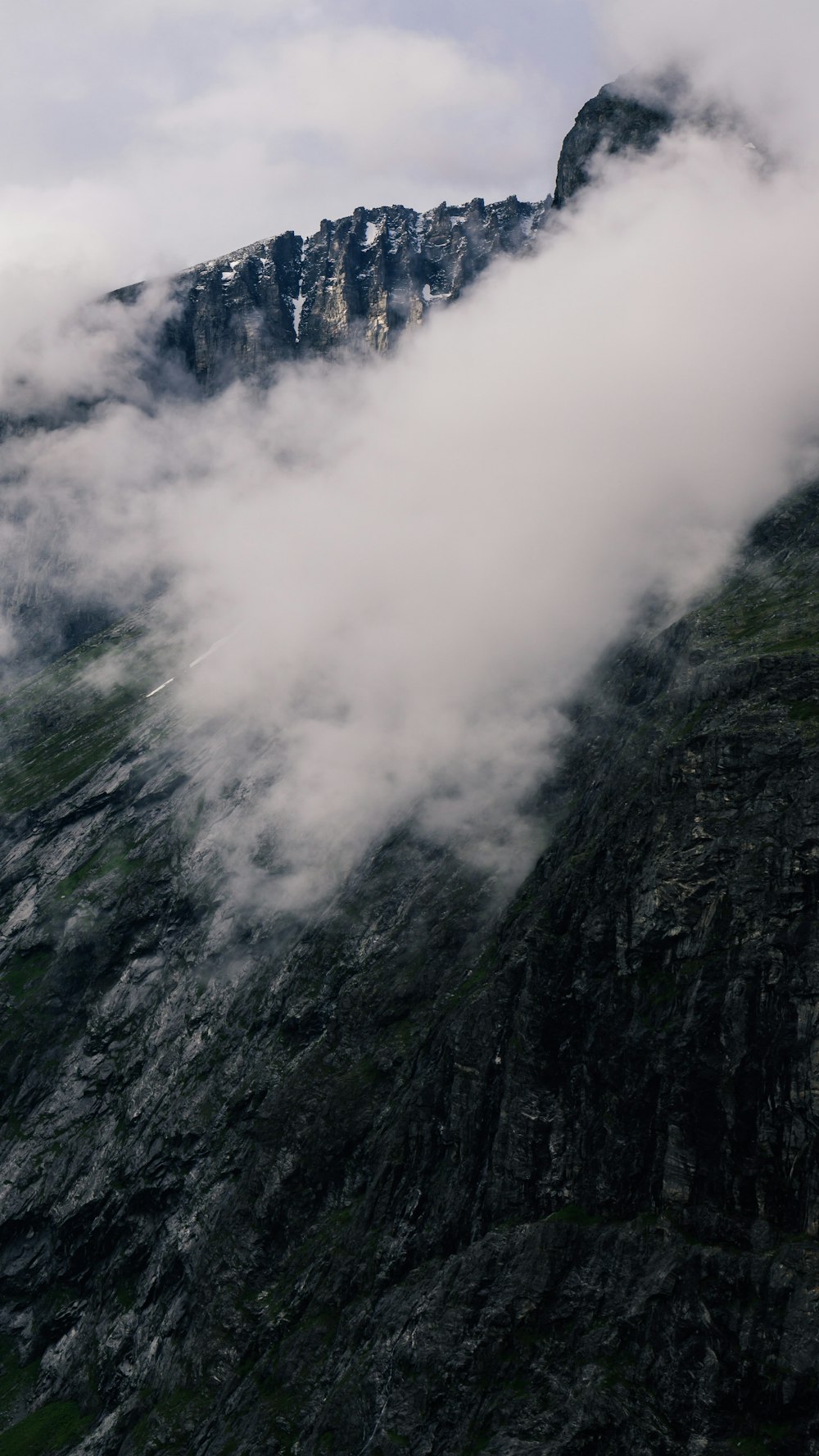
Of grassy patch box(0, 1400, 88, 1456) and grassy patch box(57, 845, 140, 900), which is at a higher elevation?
grassy patch box(57, 845, 140, 900)

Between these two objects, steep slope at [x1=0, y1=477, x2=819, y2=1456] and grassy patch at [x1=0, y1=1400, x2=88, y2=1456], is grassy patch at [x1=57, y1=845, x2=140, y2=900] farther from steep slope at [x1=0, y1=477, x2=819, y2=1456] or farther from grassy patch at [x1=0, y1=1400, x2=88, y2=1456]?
grassy patch at [x1=0, y1=1400, x2=88, y2=1456]

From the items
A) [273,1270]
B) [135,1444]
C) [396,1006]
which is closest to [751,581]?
[396,1006]

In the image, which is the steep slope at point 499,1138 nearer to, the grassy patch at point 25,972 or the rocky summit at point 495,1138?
the rocky summit at point 495,1138

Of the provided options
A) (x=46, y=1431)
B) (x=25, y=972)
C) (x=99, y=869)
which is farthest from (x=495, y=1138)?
(x=99, y=869)

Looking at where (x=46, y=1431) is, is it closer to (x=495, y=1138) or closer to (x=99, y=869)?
(x=495, y=1138)

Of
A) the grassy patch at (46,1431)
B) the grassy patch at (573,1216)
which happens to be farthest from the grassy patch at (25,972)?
the grassy patch at (573,1216)

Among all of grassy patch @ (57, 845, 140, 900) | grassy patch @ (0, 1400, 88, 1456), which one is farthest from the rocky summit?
grassy patch @ (57, 845, 140, 900)

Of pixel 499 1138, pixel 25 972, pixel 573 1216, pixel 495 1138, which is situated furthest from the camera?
pixel 25 972

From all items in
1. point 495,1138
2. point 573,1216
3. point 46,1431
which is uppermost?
point 495,1138

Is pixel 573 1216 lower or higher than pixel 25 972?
higher
